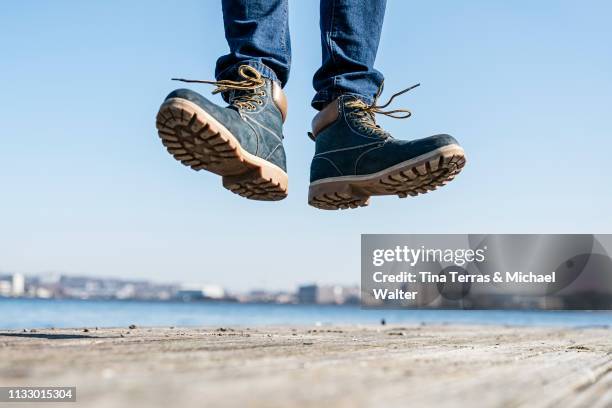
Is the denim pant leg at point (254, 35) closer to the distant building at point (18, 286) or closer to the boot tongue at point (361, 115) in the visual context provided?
the boot tongue at point (361, 115)

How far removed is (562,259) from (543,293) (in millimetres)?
19052

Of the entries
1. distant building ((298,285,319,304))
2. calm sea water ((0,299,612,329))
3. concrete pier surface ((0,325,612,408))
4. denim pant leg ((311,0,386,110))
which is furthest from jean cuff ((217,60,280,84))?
distant building ((298,285,319,304))

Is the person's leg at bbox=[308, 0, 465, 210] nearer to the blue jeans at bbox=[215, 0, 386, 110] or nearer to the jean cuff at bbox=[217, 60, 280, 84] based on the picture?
the blue jeans at bbox=[215, 0, 386, 110]

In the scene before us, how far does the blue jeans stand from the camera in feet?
6.95

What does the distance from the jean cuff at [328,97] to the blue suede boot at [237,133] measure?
0.14 metres

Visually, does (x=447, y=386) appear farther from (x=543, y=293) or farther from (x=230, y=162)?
(x=543, y=293)

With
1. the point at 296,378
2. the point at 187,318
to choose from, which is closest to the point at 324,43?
the point at 296,378

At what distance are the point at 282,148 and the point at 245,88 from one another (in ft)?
0.84

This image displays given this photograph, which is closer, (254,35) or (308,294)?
(254,35)

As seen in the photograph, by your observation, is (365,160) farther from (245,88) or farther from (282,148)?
(245,88)

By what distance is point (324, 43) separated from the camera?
2254 mm

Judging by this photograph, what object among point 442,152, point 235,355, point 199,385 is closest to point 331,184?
point 442,152

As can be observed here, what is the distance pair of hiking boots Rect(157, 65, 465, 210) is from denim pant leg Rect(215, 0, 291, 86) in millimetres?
51

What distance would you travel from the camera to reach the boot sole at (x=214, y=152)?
5.80ft
